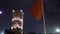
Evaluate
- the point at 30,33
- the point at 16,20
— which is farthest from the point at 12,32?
the point at 30,33

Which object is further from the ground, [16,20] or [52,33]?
[16,20]

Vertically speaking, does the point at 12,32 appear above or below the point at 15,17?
below

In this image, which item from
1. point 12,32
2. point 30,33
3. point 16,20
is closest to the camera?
point 12,32

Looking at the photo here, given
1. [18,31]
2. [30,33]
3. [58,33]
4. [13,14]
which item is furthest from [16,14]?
[58,33]

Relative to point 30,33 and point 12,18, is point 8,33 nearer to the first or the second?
point 12,18

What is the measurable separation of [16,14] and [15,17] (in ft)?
1.40

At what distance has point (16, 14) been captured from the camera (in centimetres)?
1605

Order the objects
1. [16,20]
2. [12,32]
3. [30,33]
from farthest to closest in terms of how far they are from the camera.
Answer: [30,33]
[16,20]
[12,32]

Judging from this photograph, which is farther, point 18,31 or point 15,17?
point 15,17

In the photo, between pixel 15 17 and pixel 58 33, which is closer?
pixel 15 17

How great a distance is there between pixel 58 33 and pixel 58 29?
72cm

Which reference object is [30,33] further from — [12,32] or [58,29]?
[12,32]

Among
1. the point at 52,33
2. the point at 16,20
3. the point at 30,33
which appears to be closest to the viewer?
the point at 16,20

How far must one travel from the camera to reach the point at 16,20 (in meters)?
15.7
